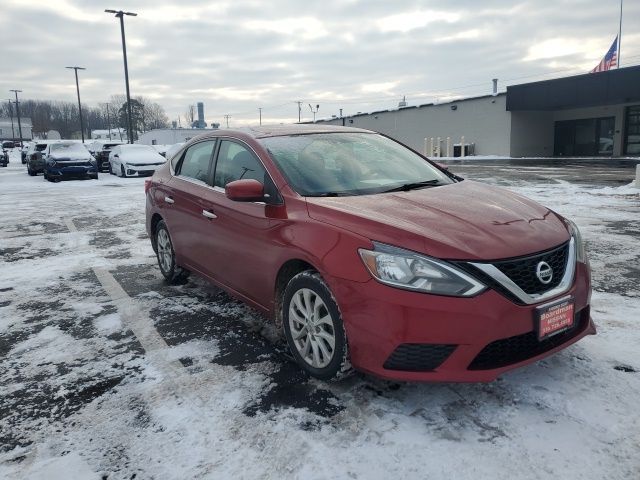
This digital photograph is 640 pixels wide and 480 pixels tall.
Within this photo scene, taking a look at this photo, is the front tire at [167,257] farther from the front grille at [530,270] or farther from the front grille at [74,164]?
the front grille at [74,164]

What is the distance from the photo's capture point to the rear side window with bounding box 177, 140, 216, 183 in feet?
15.2

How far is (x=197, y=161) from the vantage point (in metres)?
4.87

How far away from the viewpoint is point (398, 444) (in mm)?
2510

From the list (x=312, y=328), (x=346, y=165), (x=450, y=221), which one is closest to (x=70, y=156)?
(x=346, y=165)

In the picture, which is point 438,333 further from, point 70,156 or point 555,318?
point 70,156

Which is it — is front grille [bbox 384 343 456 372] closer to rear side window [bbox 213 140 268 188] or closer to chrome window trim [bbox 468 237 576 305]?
chrome window trim [bbox 468 237 576 305]

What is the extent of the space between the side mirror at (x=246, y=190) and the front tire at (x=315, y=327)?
2.13 ft

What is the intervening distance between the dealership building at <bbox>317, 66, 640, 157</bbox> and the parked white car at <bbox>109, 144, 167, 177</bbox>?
21.6m

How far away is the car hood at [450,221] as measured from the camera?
2666 millimetres

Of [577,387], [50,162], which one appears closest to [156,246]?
[577,387]

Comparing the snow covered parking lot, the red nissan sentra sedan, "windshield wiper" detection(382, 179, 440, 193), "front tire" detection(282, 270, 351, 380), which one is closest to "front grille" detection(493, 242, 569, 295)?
the red nissan sentra sedan

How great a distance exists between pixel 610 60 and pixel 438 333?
3269cm

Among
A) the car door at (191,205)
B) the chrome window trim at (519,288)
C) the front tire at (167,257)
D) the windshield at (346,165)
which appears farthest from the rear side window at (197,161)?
the chrome window trim at (519,288)

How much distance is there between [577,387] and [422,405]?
93cm
